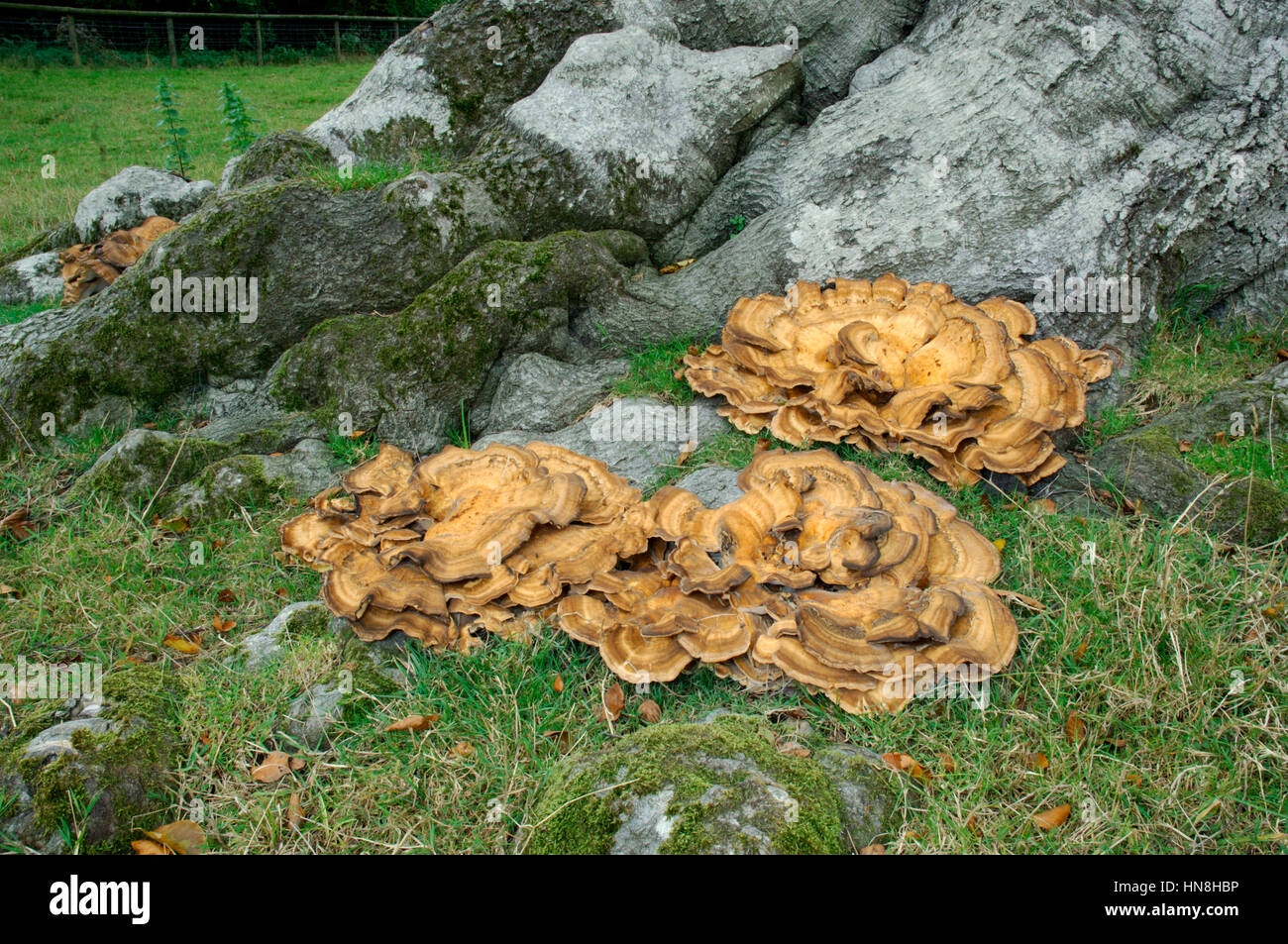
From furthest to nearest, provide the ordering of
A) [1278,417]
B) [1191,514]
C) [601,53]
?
[601,53] < [1278,417] < [1191,514]

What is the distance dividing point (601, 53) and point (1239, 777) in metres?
6.55

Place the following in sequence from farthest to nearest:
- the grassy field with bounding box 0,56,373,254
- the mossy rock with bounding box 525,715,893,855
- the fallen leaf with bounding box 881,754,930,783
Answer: the grassy field with bounding box 0,56,373,254
the fallen leaf with bounding box 881,754,930,783
the mossy rock with bounding box 525,715,893,855

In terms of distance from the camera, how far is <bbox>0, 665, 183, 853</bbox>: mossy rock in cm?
329

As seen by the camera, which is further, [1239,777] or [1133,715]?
[1133,715]

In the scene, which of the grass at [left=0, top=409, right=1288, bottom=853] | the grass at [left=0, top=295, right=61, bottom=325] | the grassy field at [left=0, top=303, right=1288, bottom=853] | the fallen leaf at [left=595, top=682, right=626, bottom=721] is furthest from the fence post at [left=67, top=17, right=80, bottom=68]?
the fallen leaf at [left=595, top=682, right=626, bottom=721]

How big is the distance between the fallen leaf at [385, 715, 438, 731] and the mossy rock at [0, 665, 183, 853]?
36.4 inches

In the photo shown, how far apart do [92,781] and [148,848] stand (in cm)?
36

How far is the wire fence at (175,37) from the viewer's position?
23.0 metres

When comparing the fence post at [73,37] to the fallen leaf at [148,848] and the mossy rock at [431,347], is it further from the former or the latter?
the fallen leaf at [148,848]

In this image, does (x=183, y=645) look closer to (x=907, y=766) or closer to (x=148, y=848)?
(x=148, y=848)

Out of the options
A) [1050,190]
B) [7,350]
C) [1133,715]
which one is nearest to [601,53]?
[1050,190]

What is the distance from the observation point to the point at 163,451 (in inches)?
223

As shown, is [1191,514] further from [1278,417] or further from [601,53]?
[601,53]

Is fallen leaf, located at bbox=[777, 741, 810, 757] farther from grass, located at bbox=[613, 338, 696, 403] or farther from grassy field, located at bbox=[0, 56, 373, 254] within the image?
grassy field, located at bbox=[0, 56, 373, 254]
